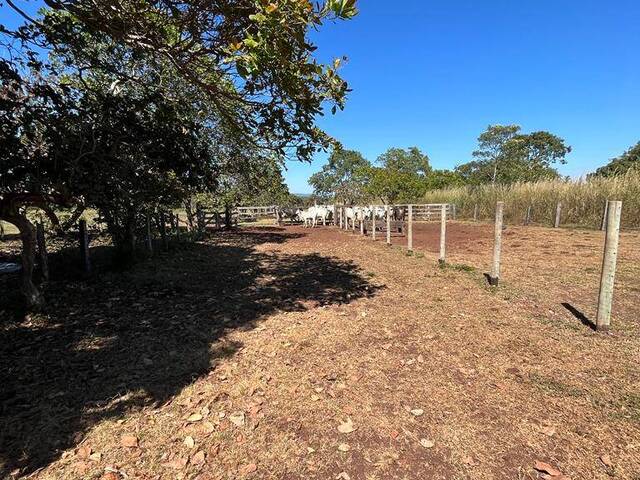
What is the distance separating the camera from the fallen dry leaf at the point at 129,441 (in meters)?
2.80

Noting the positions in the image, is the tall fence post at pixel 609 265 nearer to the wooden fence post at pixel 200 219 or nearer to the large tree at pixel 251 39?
the large tree at pixel 251 39

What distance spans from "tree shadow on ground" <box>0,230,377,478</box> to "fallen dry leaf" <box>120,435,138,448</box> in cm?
34

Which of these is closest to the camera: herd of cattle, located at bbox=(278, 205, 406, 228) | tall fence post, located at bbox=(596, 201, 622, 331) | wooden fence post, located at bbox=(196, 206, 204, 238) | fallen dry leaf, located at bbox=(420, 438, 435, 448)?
fallen dry leaf, located at bbox=(420, 438, 435, 448)

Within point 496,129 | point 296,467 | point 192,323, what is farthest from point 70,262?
point 496,129

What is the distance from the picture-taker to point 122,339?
190 inches

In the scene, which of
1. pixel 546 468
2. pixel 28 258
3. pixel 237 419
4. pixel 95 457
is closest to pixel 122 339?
pixel 28 258

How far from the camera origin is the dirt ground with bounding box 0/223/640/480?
265 cm

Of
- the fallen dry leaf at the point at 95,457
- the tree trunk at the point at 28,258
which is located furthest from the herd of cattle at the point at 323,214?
the fallen dry leaf at the point at 95,457

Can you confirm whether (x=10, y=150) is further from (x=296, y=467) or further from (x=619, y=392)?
(x=619, y=392)

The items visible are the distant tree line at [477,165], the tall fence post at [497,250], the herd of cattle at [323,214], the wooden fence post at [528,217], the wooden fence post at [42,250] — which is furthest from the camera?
the distant tree line at [477,165]

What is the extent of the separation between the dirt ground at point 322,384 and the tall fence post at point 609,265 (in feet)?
0.78

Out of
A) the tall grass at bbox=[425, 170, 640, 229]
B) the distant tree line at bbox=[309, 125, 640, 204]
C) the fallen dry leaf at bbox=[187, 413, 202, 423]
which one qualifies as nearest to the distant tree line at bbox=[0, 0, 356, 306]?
the fallen dry leaf at bbox=[187, 413, 202, 423]

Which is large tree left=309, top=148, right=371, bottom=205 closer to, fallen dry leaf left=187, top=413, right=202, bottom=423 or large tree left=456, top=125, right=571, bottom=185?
large tree left=456, top=125, right=571, bottom=185

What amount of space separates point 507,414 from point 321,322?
277 cm
